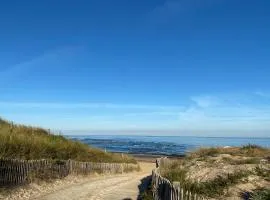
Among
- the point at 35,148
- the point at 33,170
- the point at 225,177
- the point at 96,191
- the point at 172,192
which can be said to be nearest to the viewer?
the point at 172,192

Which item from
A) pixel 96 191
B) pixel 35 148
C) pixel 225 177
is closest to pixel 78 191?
pixel 96 191

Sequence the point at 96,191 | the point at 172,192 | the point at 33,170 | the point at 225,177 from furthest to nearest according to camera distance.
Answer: the point at 33,170 < the point at 96,191 < the point at 225,177 < the point at 172,192

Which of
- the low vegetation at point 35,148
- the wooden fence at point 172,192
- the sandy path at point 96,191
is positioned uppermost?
the low vegetation at point 35,148

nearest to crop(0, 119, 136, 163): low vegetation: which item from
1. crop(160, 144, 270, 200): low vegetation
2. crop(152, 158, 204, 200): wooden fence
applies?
crop(160, 144, 270, 200): low vegetation

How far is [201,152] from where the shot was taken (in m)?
25.9

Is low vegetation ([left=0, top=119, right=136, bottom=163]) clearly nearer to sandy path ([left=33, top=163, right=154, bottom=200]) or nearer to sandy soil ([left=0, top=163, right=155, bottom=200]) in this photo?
sandy soil ([left=0, top=163, right=155, bottom=200])

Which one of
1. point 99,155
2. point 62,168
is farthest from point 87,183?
point 99,155

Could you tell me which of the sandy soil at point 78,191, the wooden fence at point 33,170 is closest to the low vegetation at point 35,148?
the wooden fence at point 33,170

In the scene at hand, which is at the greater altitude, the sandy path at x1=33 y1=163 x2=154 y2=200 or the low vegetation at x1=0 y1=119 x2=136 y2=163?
the low vegetation at x1=0 y1=119 x2=136 y2=163

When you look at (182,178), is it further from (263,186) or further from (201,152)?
(201,152)

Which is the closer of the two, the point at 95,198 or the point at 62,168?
the point at 95,198

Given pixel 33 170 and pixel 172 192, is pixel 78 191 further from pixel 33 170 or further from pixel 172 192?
pixel 172 192

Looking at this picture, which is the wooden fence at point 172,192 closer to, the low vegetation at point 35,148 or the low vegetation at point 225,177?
the low vegetation at point 225,177

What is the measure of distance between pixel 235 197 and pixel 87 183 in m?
10.8
